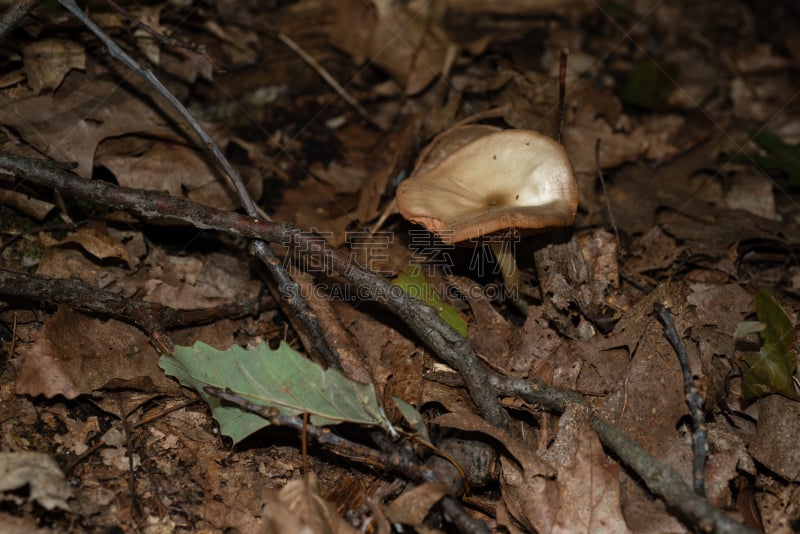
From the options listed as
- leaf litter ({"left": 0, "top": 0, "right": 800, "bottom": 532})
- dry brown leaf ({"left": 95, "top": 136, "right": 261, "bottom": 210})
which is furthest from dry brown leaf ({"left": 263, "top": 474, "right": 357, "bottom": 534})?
dry brown leaf ({"left": 95, "top": 136, "right": 261, "bottom": 210})

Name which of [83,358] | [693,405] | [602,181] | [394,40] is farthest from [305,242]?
[394,40]

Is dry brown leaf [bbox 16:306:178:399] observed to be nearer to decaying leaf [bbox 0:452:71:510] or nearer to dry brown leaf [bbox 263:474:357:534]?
decaying leaf [bbox 0:452:71:510]

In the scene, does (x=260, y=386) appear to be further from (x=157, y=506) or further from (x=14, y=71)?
(x=14, y=71)

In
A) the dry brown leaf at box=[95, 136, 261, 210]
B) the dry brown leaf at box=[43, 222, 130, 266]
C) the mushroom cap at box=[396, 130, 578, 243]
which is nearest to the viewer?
the mushroom cap at box=[396, 130, 578, 243]

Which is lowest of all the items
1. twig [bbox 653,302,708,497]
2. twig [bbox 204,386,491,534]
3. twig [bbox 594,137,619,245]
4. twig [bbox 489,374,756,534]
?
twig [bbox 204,386,491,534]

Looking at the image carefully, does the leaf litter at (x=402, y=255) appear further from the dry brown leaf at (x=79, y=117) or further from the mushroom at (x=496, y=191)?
the mushroom at (x=496, y=191)

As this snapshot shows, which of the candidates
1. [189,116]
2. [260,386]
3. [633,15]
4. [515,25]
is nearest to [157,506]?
[260,386]

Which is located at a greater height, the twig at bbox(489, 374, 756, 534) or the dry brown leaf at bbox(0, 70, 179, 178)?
the dry brown leaf at bbox(0, 70, 179, 178)
